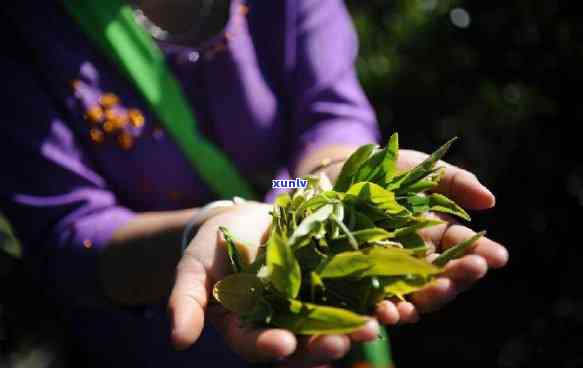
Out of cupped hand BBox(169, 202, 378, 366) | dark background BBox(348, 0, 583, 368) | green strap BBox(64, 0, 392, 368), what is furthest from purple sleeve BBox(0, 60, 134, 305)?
dark background BBox(348, 0, 583, 368)

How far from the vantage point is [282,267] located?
852 mm

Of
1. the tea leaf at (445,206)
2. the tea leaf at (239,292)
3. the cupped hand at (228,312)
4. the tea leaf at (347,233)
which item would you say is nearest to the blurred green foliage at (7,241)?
the cupped hand at (228,312)

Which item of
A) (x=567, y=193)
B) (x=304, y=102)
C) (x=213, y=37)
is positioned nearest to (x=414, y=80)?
(x=567, y=193)

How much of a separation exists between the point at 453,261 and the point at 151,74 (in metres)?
0.67

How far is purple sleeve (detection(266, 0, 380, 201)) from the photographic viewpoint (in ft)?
4.27

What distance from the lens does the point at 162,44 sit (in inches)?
49.3

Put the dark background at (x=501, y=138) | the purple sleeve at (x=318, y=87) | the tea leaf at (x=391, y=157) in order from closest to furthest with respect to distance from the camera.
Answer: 1. the tea leaf at (x=391, y=157)
2. the purple sleeve at (x=318, y=87)
3. the dark background at (x=501, y=138)

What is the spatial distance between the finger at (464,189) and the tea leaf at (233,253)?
0.34m

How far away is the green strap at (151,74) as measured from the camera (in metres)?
1.17

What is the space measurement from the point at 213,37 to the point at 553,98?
102cm

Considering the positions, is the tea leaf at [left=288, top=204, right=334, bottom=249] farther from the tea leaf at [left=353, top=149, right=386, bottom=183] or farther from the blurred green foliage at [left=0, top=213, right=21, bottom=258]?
the blurred green foliage at [left=0, top=213, right=21, bottom=258]

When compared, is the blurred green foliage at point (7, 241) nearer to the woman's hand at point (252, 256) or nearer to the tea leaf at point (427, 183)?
the woman's hand at point (252, 256)

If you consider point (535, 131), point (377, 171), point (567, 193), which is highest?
point (377, 171)

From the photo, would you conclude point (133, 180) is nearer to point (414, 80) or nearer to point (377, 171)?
point (377, 171)
